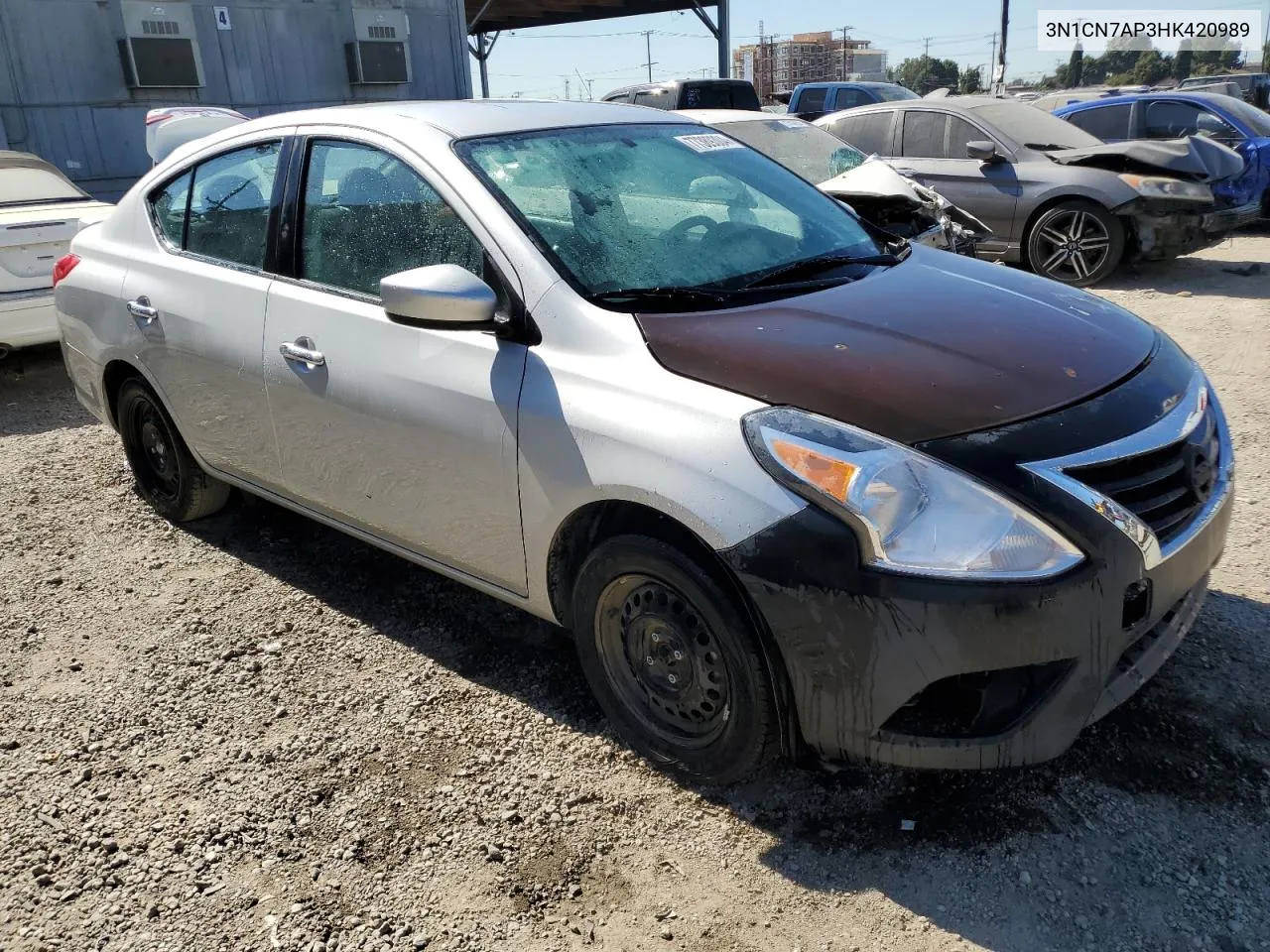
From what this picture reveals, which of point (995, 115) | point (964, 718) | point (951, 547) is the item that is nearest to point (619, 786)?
point (964, 718)

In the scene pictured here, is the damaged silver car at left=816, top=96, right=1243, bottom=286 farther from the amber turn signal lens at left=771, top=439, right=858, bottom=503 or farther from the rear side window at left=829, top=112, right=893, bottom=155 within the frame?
the amber turn signal lens at left=771, top=439, right=858, bottom=503

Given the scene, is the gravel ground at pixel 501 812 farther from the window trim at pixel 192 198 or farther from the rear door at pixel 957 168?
the rear door at pixel 957 168

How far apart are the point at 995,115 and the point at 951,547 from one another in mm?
8890

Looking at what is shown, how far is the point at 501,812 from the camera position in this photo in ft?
8.72

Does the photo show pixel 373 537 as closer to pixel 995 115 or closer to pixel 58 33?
pixel 995 115

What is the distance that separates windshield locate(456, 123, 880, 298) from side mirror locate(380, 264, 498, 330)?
253mm

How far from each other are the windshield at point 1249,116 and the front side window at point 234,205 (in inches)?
424

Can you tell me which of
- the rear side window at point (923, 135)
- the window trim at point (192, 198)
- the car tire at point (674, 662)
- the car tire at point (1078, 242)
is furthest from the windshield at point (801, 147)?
the car tire at point (674, 662)

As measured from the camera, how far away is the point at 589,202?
305cm

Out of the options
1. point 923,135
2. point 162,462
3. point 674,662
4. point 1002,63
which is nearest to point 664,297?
point 674,662

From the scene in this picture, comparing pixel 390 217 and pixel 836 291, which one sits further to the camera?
pixel 390 217

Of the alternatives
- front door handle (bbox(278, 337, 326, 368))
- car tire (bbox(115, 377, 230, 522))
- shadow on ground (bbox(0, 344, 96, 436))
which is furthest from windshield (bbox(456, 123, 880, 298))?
shadow on ground (bbox(0, 344, 96, 436))

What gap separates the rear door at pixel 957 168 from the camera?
9.15 m

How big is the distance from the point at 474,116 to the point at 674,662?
191 centimetres
